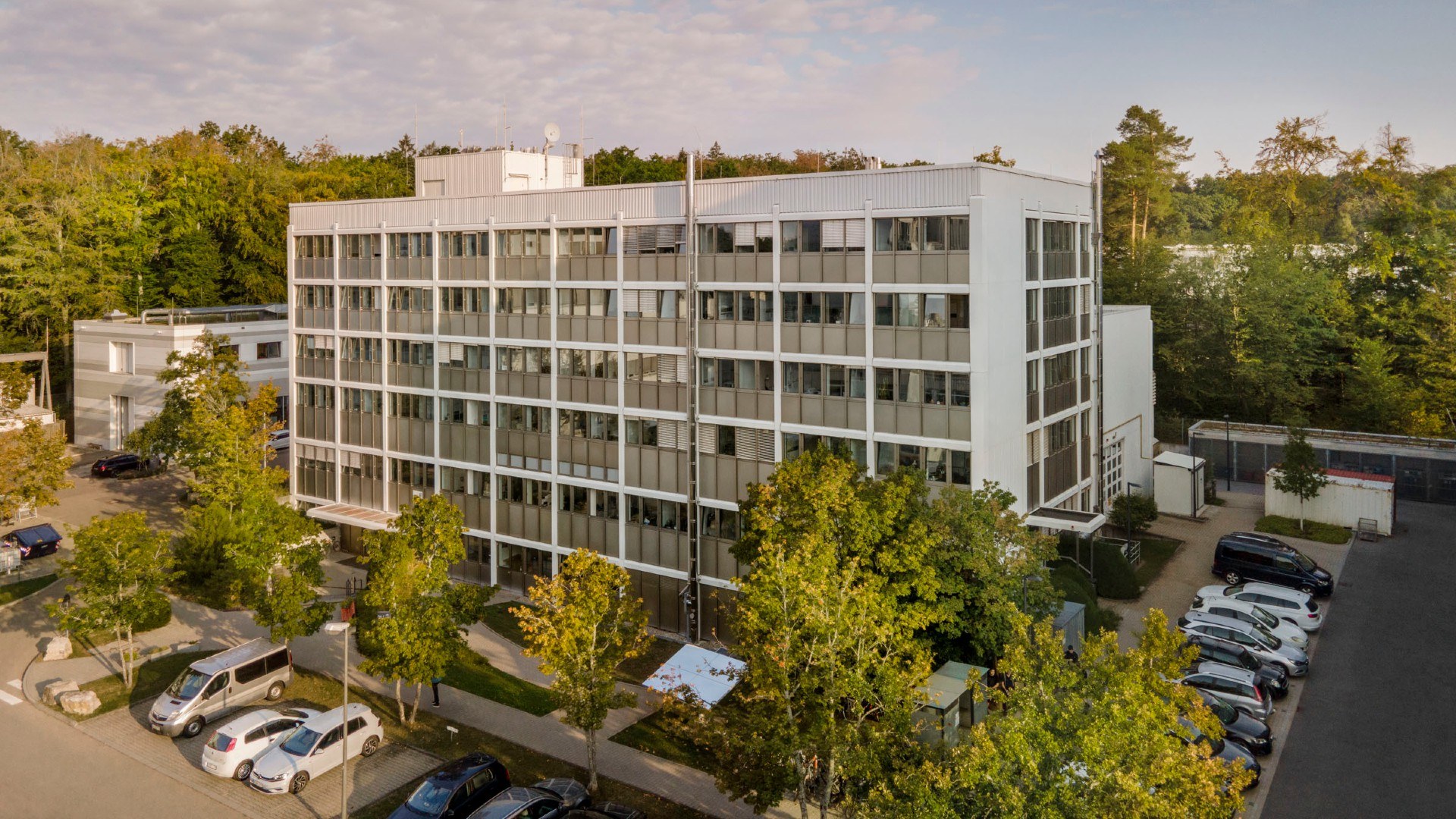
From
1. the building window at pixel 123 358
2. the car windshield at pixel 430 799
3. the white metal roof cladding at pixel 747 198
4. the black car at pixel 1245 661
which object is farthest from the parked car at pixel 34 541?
the black car at pixel 1245 661

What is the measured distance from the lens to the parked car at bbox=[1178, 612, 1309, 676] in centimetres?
3331

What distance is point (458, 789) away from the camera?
2495cm

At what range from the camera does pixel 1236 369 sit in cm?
6575

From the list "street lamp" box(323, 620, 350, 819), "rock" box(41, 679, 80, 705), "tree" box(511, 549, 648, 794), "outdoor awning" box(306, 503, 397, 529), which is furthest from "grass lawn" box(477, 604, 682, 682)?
"rock" box(41, 679, 80, 705)

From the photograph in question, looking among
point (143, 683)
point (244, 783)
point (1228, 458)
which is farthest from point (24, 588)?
point (1228, 458)

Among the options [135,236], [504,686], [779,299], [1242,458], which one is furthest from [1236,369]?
[135,236]

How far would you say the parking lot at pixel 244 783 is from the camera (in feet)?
87.4

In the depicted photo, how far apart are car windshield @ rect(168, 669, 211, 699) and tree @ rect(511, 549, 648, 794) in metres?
11.7

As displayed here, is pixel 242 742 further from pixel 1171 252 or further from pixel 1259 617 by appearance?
pixel 1171 252

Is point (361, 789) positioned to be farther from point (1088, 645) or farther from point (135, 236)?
point (135, 236)

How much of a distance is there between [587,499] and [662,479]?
405 centimetres

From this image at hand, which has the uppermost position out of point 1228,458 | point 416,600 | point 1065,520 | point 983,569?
point 1228,458

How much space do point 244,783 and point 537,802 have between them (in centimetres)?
958

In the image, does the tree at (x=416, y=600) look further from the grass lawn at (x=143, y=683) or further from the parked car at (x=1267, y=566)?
the parked car at (x=1267, y=566)
